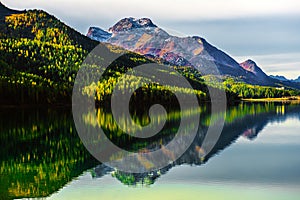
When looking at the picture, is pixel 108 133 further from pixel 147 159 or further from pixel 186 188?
pixel 186 188

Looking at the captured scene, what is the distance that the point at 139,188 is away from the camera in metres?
33.6

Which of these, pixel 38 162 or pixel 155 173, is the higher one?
pixel 38 162

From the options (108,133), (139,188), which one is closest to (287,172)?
(139,188)

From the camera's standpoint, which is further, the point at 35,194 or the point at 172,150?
the point at 172,150

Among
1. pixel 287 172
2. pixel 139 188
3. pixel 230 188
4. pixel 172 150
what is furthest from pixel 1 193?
pixel 172 150

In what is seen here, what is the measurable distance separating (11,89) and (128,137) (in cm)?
10577

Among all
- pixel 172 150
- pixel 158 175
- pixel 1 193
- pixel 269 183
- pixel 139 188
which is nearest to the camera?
pixel 1 193

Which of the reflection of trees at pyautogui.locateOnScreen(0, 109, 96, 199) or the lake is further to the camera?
the reflection of trees at pyautogui.locateOnScreen(0, 109, 96, 199)

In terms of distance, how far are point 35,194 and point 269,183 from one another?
1796 cm

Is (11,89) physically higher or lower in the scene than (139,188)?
higher

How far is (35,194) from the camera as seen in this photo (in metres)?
31.5

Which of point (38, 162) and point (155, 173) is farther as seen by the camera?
point (38, 162)

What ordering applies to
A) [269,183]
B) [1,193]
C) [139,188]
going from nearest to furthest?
[1,193] → [139,188] → [269,183]

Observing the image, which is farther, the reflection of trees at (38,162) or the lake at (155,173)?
the reflection of trees at (38,162)
